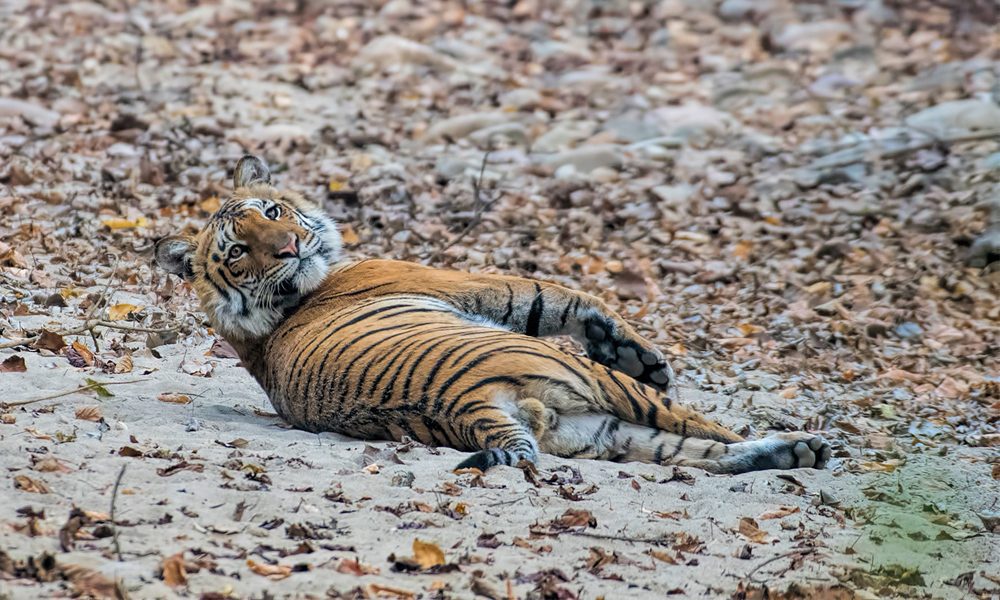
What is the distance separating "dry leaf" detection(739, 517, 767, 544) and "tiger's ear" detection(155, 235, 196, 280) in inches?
106

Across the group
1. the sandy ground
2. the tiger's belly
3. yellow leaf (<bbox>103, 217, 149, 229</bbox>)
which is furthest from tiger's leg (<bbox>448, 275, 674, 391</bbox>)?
yellow leaf (<bbox>103, 217, 149, 229</bbox>)

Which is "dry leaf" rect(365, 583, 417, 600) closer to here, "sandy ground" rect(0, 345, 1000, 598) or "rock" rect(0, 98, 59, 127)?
"sandy ground" rect(0, 345, 1000, 598)

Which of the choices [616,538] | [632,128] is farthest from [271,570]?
[632,128]

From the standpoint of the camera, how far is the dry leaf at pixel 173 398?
4.80 meters

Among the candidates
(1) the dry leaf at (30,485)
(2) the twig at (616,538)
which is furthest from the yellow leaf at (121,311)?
(2) the twig at (616,538)

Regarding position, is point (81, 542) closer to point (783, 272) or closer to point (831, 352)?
point (831, 352)

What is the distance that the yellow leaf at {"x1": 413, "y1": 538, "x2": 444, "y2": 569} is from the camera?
A: 3.21 meters

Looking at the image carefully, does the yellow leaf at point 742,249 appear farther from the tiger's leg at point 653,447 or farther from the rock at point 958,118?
the tiger's leg at point 653,447

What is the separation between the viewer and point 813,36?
465 inches

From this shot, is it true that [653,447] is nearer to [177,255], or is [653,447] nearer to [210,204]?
[177,255]


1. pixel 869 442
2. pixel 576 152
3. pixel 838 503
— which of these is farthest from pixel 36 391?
pixel 576 152

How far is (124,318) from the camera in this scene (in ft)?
19.4

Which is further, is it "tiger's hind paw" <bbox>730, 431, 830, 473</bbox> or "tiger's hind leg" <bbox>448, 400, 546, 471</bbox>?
"tiger's hind paw" <bbox>730, 431, 830, 473</bbox>

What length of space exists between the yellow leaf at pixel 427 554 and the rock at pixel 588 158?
5941mm
